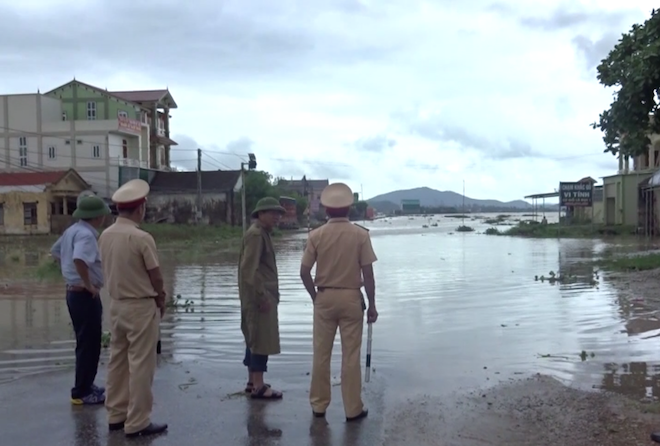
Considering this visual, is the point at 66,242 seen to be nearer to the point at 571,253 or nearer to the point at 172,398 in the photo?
the point at 172,398

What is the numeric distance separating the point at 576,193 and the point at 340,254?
43.8 metres

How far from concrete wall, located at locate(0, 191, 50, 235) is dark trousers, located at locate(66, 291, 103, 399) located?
45.8 meters

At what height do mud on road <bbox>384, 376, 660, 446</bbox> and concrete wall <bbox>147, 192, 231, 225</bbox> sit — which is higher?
concrete wall <bbox>147, 192, 231, 225</bbox>

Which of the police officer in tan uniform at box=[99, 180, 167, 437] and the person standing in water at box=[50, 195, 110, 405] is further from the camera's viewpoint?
the person standing in water at box=[50, 195, 110, 405]

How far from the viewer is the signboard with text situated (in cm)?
4712

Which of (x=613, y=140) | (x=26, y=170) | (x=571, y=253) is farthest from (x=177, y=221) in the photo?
(x=613, y=140)

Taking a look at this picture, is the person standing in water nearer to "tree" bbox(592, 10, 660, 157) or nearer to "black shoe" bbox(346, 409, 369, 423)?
"black shoe" bbox(346, 409, 369, 423)

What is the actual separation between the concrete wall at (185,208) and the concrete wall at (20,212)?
1114 centimetres

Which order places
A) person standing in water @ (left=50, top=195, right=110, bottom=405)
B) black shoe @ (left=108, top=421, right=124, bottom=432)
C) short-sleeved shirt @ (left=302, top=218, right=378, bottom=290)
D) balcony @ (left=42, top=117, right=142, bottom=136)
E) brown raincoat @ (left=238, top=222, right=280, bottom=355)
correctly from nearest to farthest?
black shoe @ (left=108, top=421, right=124, bottom=432) < short-sleeved shirt @ (left=302, top=218, right=378, bottom=290) < person standing in water @ (left=50, top=195, right=110, bottom=405) < brown raincoat @ (left=238, top=222, right=280, bottom=355) < balcony @ (left=42, top=117, right=142, bottom=136)

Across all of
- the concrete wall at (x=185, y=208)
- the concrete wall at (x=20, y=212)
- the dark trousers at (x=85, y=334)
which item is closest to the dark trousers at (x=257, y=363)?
the dark trousers at (x=85, y=334)

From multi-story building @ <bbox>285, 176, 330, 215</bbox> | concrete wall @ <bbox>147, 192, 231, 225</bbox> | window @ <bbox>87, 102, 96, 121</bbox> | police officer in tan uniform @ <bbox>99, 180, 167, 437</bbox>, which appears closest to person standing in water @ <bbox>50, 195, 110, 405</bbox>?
police officer in tan uniform @ <bbox>99, 180, 167, 437</bbox>

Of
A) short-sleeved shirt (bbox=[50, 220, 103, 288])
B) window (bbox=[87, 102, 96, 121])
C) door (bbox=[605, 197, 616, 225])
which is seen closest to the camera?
short-sleeved shirt (bbox=[50, 220, 103, 288])

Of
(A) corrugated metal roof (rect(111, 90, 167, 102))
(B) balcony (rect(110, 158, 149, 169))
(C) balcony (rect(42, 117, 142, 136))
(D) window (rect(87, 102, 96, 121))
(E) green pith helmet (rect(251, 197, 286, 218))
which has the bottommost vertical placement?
(E) green pith helmet (rect(251, 197, 286, 218))

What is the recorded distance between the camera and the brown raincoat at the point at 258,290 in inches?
268
